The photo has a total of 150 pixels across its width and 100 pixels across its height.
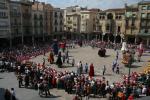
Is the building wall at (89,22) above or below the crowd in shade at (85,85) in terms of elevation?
above

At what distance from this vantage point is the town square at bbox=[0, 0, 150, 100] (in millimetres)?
25969

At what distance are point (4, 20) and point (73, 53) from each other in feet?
56.5

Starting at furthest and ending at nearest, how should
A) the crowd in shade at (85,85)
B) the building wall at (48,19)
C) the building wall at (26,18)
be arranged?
the building wall at (48,19) < the building wall at (26,18) < the crowd in shade at (85,85)

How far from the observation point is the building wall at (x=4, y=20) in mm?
60000

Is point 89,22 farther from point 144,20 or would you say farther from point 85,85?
point 85,85

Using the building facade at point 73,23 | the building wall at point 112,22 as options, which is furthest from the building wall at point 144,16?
the building facade at point 73,23

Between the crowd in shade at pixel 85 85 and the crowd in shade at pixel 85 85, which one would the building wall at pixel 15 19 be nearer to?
the crowd in shade at pixel 85 85

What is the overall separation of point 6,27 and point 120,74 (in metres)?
34.2

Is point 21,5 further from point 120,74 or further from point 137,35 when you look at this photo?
point 120,74

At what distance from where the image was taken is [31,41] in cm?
7525

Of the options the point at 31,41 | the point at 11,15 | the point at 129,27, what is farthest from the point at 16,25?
the point at 129,27

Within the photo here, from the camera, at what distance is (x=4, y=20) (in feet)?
200

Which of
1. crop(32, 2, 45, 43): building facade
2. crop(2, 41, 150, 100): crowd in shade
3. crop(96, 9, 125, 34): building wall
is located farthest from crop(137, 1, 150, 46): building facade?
crop(2, 41, 150, 100): crowd in shade

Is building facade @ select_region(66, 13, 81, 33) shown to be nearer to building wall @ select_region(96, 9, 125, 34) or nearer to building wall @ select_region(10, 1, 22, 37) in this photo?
building wall @ select_region(96, 9, 125, 34)
